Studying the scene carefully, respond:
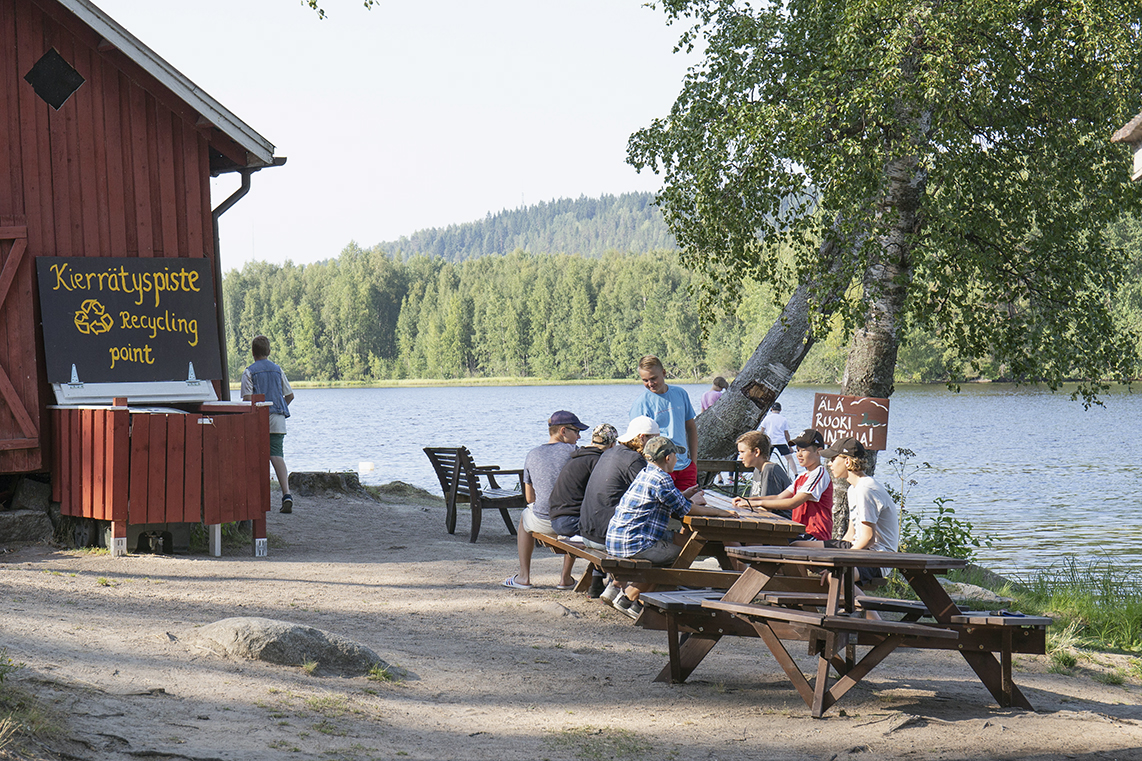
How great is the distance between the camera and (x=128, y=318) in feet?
31.5

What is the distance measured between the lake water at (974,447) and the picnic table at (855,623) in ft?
23.3

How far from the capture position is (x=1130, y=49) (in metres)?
8.12

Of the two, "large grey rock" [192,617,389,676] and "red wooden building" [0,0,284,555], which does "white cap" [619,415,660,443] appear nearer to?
"large grey rock" [192,617,389,676]

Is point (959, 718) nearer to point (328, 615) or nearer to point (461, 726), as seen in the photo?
point (461, 726)

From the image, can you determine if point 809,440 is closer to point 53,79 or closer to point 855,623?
point 855,623

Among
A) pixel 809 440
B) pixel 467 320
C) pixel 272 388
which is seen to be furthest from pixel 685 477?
pixel 467 320

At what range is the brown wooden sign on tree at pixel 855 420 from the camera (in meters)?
8.67

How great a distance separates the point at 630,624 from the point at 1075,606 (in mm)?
3891

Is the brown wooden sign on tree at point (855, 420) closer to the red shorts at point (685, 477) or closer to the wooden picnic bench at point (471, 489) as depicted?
the red shorts at point (685, 477)

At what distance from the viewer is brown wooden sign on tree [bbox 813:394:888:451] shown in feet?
28.5

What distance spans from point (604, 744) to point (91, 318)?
689 cm

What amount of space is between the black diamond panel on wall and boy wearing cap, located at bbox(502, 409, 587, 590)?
17.5 feet

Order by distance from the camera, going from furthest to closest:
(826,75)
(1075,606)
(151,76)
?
(151,76), (826,75), (1075,606)

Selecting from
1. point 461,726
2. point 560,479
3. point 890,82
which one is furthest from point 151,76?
point 461,726
